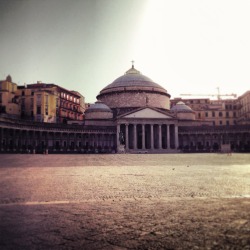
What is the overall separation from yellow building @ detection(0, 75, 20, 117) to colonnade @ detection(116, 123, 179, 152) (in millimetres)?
26044

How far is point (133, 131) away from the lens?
78.1 m

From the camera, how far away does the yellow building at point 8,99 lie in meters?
70.4

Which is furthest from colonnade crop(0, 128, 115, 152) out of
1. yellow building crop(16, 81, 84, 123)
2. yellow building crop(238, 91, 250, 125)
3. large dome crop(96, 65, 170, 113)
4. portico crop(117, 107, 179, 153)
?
yellow building crop(238, 91, 250, 125)

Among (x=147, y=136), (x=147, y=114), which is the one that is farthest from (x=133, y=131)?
(x=147, y=114)

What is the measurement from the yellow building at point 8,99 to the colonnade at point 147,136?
26.0m

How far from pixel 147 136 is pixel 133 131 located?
553 centimetres

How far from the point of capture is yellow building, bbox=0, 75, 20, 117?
70375 millimetres

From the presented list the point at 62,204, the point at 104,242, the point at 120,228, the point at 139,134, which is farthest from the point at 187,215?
the point at 139,134

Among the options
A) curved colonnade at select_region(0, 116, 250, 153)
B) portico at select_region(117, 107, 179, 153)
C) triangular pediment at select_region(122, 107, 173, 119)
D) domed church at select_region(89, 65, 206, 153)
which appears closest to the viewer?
curved colonnade at select_region(0, 116, 250, 153)

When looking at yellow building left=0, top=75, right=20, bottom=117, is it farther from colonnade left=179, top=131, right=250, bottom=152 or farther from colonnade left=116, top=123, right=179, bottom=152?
colonnade left=179, top=131, right=250, bottom=152

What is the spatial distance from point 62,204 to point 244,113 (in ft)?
332

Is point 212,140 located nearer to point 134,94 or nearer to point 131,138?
point 131,138

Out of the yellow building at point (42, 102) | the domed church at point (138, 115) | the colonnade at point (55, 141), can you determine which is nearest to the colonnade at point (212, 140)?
the domed church at point (138, 115)

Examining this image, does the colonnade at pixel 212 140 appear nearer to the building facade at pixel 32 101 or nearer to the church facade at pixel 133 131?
the church facade at pixel 133 131
